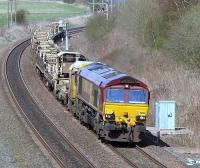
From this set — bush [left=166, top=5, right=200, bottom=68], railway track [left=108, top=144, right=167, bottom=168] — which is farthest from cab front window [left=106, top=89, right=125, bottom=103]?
bush [left=166, top=5, right=200, bottom=68]

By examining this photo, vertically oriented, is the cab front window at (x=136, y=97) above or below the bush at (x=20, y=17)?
below

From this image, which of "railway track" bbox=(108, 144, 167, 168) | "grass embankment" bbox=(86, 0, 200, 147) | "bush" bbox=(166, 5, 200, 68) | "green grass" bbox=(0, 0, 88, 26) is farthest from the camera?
"green grass" bbox=(0, 0, 88, 26)

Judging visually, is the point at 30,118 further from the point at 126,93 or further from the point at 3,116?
the point at 126,93

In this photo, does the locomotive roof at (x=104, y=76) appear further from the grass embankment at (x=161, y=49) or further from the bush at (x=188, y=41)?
the bush at (x=188, y=41)

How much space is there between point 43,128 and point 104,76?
14.5 feet

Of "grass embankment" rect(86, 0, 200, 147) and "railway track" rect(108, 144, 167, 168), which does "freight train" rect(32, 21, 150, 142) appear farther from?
"grass embankment" rect(86, 0, 200, 147)

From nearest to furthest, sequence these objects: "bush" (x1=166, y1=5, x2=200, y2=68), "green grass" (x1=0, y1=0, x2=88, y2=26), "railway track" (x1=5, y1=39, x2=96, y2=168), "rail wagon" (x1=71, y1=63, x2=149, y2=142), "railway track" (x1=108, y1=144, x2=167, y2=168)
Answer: "railway track" (x1=108, y1=144, x2=167, y2=168), "railway track" (x1=5, y1=39, x2=96, y2=168), "rail wagon" (x1=71, y1=63, x2=149, y2=142), "bush" (x1=166, y1=5, x2=200, y2=68), "green grass" (x1=0, y1=0, x2=88, y2=26)

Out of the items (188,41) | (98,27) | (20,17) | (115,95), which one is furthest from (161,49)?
(20,17)

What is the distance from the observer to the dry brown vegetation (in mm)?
30141

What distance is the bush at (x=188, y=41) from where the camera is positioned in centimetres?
3591

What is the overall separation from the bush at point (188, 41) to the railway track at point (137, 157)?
15.1 m

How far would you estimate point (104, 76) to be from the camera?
927 inches

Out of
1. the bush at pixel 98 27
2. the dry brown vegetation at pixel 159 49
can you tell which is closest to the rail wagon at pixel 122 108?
the dry brown vegetation at pixel 159 49

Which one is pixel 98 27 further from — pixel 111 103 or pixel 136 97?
pixel 111 103
